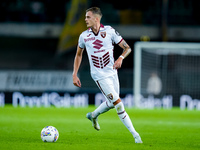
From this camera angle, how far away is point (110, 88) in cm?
743

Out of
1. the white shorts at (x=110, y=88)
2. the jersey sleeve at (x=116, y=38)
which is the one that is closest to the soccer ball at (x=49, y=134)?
the white shorts at (x=110, y=88)

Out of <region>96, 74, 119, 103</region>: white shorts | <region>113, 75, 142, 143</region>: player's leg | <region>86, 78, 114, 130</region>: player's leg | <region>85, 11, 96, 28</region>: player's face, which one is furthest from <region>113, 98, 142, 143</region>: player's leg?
<region>85, 11, 96, 28</region>: player's face

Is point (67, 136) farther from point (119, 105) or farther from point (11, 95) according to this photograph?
point (11, 95)

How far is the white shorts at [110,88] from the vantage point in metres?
7.37

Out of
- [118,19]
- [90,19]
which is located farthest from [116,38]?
[118,19]

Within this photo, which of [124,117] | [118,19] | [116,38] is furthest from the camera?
[118,19]

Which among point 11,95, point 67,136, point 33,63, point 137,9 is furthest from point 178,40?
point 67,136

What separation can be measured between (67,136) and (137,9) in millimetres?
21095

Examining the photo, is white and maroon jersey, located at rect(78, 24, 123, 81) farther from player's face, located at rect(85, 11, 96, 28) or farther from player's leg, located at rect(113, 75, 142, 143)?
player's leg, located at rect(113, 75, 142, 143)

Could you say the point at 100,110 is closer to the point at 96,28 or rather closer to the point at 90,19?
the point at 96,28

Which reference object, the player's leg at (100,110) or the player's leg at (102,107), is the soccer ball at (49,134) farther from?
the player's leg at (100,110)

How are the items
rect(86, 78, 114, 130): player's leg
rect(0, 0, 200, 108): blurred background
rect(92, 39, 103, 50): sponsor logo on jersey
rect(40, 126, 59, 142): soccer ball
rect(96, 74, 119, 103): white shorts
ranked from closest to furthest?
rect(40, 126, 59, 142): soccer ball
rect(96, 74, 119, 103): white shorts
rect(86, 78, 114, 130): player's leg
rect(92, 39, 103, 50): sponsor logo on jersey
rect(0, 0, 200, 108): blurred background

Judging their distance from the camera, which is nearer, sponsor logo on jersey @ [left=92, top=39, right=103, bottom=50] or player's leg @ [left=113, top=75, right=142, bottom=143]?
player's leg @ [left=113, top=75, right=142, bottom=143]

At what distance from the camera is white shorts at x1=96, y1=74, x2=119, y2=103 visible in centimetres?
737
